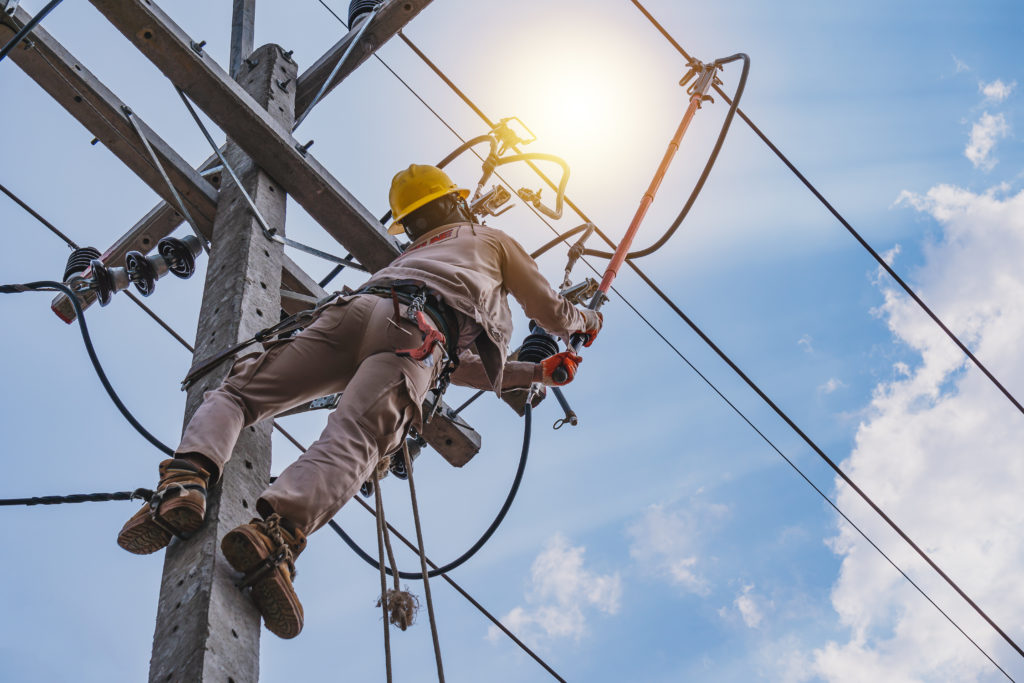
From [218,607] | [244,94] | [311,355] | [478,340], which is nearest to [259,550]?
[218,607]

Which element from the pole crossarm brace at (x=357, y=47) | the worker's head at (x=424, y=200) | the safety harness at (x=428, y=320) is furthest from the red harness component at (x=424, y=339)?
the pole crossarm brace at (x=357, y=47)

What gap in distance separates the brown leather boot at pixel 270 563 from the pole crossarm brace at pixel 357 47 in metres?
2.80

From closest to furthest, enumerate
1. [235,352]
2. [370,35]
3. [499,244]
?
[235,352], [499,244], [370,35]

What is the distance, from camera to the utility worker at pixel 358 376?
311cm

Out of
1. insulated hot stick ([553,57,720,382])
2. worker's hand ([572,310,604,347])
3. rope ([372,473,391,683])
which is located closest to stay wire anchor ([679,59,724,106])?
insulated hot stick ([553,57,720,382])

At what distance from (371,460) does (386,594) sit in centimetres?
39

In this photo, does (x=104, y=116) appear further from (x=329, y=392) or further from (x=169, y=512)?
(x=169, y=512)

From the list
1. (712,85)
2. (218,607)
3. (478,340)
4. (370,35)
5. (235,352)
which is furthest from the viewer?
(712,85)

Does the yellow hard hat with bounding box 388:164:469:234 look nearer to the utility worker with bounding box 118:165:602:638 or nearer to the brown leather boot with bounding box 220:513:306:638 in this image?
the utility worker with bounding box 118:165:602:638

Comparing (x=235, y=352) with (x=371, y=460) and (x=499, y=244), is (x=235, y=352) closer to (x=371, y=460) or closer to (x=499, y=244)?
(x=371, y=460)

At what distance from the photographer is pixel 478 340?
4.12 meters

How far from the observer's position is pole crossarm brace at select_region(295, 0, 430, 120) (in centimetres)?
546

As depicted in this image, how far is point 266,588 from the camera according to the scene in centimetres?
303

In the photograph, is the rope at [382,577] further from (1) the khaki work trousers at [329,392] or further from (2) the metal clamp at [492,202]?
(2) the metal clamp at [492,202]
